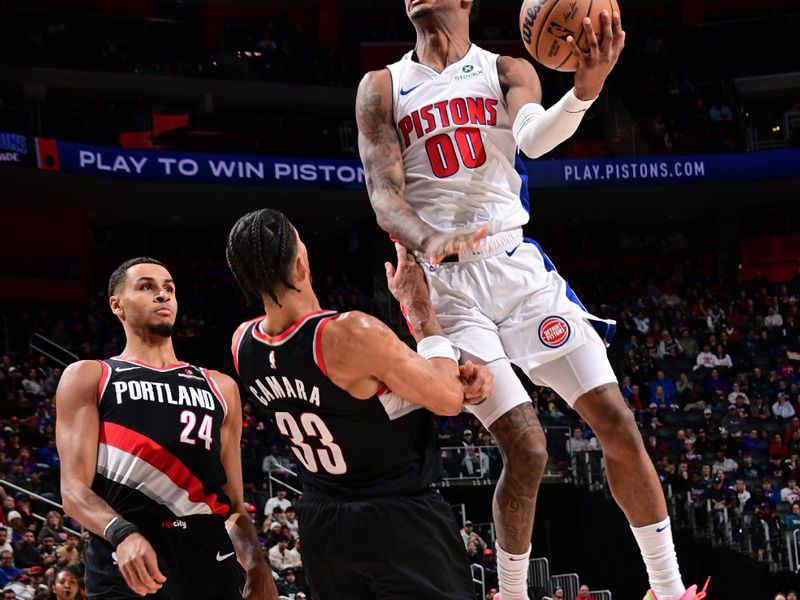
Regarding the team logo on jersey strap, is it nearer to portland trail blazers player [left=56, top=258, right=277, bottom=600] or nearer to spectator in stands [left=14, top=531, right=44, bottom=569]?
portland trail blazers player [left=56, top=258, right=277, bottom=600]

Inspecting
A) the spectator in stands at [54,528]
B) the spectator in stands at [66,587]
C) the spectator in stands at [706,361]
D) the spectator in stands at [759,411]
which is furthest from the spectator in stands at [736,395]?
the spectator in stands at [66,587]

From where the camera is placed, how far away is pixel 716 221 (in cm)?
2794

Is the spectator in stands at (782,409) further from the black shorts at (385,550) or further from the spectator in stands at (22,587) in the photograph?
the black shorts at (385,550)

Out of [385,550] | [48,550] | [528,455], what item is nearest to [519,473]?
[528,455]

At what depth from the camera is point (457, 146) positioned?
535 cm

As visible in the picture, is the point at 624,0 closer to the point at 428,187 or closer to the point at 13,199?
the point at 13,199

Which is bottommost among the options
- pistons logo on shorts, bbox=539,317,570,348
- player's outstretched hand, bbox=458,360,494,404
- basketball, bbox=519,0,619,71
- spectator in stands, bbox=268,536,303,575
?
spectator in stands, bbox=268,536,303,575

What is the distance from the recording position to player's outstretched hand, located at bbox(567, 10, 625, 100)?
4.62 metres

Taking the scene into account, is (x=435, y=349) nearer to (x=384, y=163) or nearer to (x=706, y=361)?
(x=384, y=163)

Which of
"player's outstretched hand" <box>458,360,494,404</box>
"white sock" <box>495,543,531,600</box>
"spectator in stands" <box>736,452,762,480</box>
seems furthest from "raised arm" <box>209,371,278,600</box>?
"spectator in stands" <box>736,452,762,480</box>

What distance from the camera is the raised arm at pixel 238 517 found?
534cm

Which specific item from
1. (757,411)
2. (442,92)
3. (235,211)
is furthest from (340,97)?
(442,92)

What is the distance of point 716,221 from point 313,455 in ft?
82.0

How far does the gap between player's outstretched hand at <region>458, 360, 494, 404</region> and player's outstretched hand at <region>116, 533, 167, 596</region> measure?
145 centimetres
